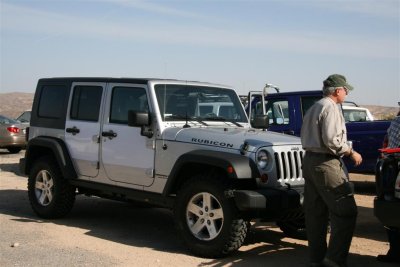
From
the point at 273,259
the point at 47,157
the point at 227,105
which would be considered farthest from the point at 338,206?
the point at 47,157

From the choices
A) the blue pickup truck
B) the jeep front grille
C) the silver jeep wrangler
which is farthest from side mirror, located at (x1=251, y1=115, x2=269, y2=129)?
the blue pickup truck

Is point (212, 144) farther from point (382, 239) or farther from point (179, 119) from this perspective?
point (382, 239)

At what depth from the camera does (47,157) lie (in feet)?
27.0

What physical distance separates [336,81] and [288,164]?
1216 mm

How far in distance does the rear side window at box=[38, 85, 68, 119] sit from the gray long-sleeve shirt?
163 inches

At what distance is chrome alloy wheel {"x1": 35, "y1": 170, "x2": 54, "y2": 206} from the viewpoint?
8.07m

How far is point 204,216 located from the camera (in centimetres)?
602

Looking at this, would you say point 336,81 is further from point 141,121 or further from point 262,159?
point 141,121

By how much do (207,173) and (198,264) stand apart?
994 mm

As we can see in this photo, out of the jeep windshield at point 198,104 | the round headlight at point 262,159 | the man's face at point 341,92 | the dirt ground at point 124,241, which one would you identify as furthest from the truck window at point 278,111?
the man's face at point 341,92

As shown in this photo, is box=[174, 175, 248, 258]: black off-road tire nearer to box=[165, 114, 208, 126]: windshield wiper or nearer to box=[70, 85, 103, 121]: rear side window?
box=[165, 114, 208, 126]: windshield wiper

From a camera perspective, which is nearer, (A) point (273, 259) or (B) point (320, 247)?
(B) point (320, 247)

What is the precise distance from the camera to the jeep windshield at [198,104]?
6.88 metres

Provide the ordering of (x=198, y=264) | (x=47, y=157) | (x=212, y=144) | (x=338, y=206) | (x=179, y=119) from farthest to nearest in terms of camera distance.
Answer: (x=47, y=157) < (x=179, y=119) < (x=212, y=144) < (x=198, y=264) < (x=338, y=206)
